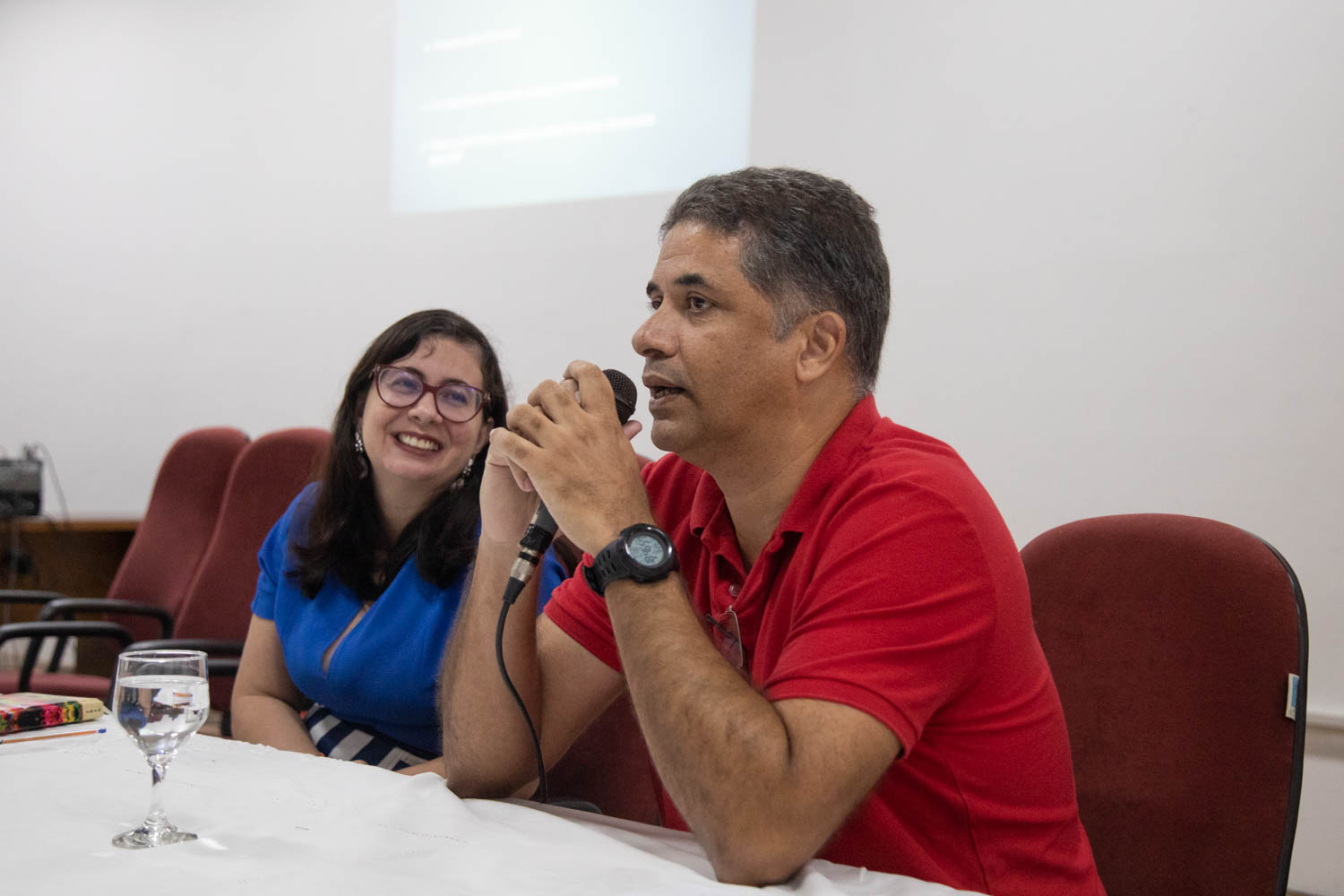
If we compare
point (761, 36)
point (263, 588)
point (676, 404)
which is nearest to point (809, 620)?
point (676, 404)

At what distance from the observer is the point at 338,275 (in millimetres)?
3668

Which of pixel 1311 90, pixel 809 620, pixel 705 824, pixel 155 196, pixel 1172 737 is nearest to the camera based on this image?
pixel 705 824

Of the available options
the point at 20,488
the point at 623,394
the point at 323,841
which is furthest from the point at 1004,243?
the point at 20,488

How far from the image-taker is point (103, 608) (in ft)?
8.65

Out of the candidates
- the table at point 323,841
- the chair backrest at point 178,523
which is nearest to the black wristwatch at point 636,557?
the table at point 323,841

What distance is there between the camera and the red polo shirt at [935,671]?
92cm

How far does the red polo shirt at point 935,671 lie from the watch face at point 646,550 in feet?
0.49

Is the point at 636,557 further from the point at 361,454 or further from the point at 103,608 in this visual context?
the point at 103,608

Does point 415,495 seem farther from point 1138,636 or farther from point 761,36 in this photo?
point 761,36

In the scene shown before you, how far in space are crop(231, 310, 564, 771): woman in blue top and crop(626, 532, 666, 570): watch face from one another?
2.16 feet

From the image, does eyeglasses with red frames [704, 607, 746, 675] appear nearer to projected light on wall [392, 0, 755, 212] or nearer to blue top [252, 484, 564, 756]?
blue top [252, 484, 564, 756]

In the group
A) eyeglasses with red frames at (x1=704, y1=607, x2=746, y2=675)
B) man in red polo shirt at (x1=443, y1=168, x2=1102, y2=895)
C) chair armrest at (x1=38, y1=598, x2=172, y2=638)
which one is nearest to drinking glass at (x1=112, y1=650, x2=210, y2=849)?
man in red polo shirt at (x1=443, y1=168, x2=1102, y2=895)

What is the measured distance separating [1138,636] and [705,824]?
0.78 m

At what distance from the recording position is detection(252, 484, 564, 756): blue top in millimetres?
1637
